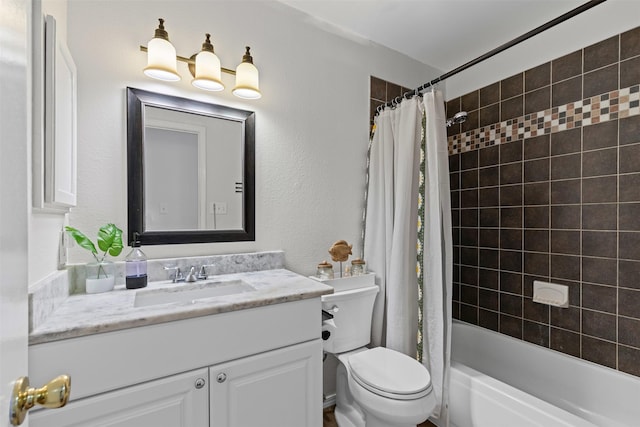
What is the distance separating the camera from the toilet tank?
164cm

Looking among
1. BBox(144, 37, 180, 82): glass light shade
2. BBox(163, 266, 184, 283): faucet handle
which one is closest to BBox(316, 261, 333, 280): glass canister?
BBox(163, 266, 184, 283): faucet handle

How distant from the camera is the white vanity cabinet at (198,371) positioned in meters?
0.84

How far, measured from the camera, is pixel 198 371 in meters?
1.00

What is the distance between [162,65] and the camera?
4.33 ft

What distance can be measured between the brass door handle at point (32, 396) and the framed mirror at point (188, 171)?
38.6 inches

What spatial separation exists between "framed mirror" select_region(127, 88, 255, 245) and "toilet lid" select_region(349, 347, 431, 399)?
34.6 inches

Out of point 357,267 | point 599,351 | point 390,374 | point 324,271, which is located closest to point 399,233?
point 357,267

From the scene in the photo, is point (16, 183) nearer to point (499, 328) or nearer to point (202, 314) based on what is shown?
point (202, 314)

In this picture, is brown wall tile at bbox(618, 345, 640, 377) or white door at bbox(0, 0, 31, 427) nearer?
white door at bbox(0, 0, 31, 427)

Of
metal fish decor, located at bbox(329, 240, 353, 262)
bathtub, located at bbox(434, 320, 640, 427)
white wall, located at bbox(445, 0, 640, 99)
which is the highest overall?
white wall, located at bbox(445, 0, 640, 99)

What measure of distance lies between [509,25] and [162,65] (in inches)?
83.9

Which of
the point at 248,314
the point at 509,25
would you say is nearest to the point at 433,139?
the point at 509,25

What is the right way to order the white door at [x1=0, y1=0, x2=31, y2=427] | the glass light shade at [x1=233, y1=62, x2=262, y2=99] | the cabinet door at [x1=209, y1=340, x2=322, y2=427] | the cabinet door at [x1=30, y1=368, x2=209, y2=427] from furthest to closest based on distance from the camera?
Result: the glass light shade at [x1=233, y1=62, x2=262, y2=99], the cabinet door at [x1=209, y1=340, x2=322, y2=427], the cabinet door at [x1=30, y1=368, x2=209, y2=427], the white door at [x1=0, y1=0, x2=31, y2=427]

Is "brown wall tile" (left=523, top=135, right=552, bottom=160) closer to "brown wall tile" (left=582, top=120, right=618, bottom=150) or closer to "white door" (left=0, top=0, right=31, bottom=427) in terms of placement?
"brown wall tile" (left=582, top=120, right=618, bottom=150)
